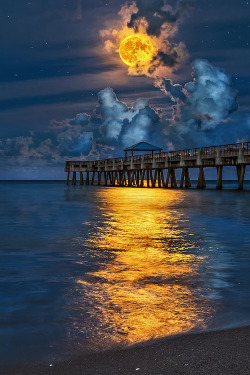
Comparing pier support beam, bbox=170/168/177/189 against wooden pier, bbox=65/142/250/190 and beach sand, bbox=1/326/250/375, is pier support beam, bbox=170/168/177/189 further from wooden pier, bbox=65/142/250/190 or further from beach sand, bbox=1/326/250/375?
beach sand, bbox=1/326/250/375

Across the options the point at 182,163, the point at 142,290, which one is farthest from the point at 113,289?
the point at 182,163

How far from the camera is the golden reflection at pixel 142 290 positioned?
5.61 metres

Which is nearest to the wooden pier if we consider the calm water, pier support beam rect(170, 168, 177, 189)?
pier support beam rect(170, 168, 177, 189)

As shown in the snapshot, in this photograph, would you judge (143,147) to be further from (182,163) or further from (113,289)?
(113,289)

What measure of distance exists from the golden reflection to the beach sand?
369mm

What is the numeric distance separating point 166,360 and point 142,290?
10.4 ft

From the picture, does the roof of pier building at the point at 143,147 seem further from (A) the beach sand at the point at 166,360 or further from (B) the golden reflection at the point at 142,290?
(A) the beach sand at the point at 166,360

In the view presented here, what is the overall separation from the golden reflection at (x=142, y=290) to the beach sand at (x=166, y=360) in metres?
0.37

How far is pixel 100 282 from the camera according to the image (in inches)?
330

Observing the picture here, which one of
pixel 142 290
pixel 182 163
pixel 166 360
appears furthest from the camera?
pixel 182 163

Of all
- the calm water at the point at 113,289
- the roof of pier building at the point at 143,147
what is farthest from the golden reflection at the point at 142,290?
the roof of pier building at the point at 143,147

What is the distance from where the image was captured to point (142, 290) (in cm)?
762

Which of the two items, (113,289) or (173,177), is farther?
(173,177)

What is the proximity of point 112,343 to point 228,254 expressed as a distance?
728cm
